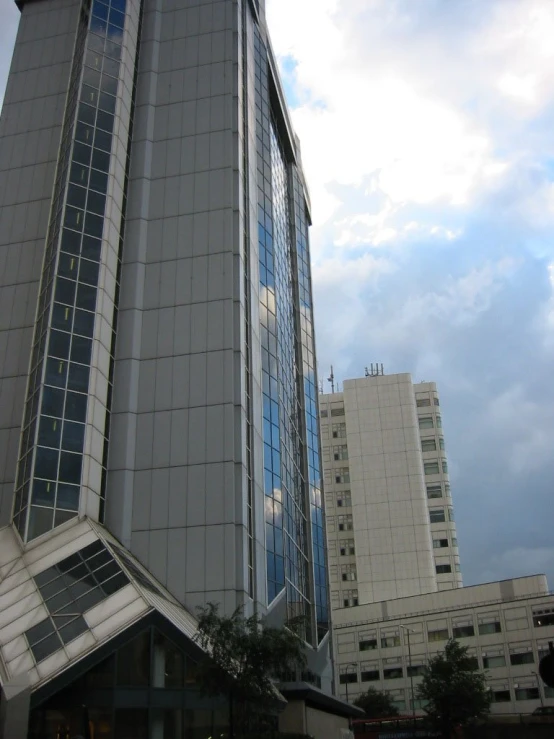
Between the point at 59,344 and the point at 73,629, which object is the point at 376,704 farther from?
the point at 73,629

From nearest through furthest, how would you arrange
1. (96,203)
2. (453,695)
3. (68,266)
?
(68,266) → (96,203) → (453,695)

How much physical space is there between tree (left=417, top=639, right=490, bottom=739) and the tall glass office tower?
1122 centimetres

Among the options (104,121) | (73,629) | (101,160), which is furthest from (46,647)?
(104,121)

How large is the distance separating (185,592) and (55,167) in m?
32.7

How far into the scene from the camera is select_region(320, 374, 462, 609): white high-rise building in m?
124

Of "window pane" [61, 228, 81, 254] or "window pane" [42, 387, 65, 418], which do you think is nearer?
"window pane" [42, 387, 65, 418]

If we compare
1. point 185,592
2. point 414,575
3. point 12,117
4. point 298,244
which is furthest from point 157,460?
point 414,575

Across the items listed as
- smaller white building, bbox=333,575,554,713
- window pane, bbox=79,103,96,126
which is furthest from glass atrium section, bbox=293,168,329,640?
smaller white building, bbox=333,575,554,713

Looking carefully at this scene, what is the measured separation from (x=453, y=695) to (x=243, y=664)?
37.0 m

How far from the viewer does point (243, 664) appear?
31688mm

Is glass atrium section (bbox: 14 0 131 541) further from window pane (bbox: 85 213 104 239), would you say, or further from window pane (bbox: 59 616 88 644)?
window pane (bbox: 59 616 88 644)

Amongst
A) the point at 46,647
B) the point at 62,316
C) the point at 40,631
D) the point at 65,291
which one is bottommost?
the point at 46,647

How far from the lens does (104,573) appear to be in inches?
1463

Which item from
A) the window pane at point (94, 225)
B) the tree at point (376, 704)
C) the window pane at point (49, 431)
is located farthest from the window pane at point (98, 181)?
the tree at point (376, 704)
